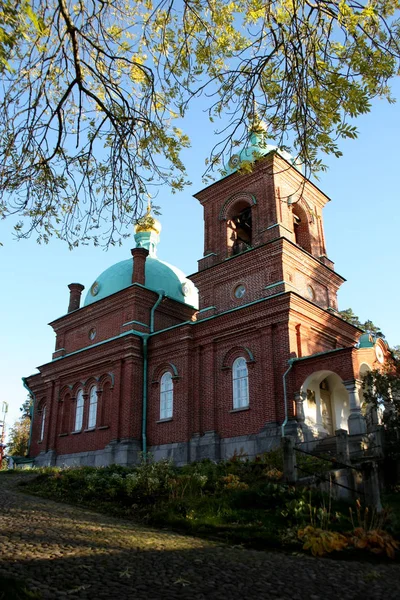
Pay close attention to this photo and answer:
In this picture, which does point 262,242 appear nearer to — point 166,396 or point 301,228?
point 301,228

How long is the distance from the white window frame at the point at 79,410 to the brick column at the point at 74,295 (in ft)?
14.7

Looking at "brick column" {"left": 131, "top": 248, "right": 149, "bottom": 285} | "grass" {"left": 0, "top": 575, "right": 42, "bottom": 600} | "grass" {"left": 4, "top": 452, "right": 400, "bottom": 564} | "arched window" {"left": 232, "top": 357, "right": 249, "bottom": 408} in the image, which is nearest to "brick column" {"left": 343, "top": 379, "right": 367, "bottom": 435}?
"grass" {"left": 4, "top": 452, "right": 400, "bottom": 564}

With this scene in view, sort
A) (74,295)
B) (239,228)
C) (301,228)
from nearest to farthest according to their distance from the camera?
(301,228), (239,228), (74,295)

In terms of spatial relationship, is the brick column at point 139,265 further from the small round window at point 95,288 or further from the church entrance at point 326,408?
the church entrance at point 326,408

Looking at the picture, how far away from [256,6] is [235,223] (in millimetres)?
14291

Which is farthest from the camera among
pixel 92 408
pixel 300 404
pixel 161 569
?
pixel 92 408

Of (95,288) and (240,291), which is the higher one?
(95,288)

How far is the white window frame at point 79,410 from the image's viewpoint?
71.4 feet

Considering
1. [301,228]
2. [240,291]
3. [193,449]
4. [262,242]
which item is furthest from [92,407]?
[301,228]

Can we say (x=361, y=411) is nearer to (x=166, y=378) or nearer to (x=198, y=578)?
(x=166, y=378)

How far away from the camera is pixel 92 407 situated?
21.4m

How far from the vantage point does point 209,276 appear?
19.4 m

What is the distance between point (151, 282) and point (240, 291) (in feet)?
18.7

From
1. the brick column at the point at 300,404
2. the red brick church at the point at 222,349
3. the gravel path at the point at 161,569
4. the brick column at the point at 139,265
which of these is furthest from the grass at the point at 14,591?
the brick column at the point at 139,265
